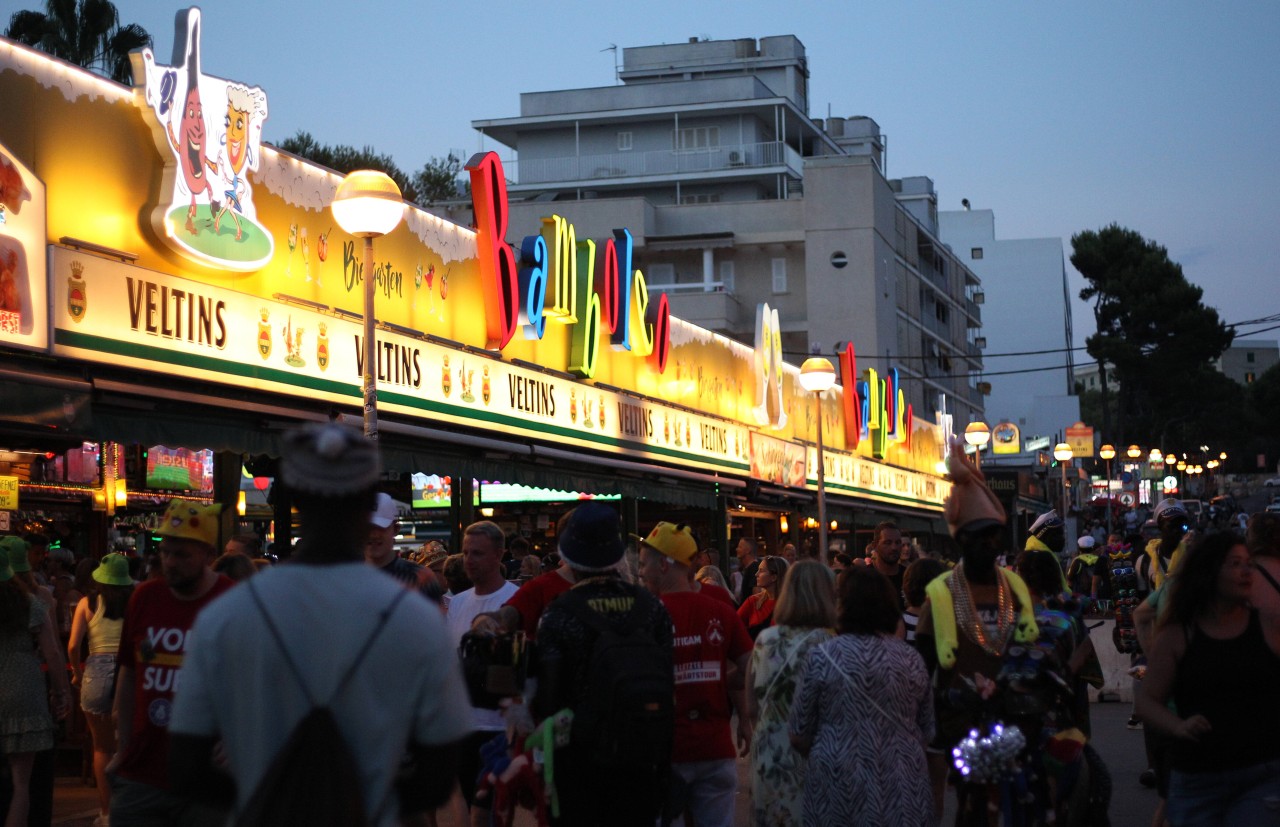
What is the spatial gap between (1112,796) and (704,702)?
197 inches

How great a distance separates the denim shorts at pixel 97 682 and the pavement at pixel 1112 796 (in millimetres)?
1739

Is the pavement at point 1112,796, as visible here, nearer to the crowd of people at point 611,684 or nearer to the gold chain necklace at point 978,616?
the crowd of people at point 611,684

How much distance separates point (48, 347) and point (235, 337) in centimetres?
221

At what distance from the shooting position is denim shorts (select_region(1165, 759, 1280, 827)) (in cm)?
579

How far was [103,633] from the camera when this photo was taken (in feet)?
31.5

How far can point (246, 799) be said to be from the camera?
11.2ft

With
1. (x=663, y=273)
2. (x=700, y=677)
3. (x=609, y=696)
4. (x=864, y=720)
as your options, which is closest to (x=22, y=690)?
(x=700, y=677)

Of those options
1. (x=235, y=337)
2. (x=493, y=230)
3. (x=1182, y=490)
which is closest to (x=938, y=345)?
(x=1182, y=490)

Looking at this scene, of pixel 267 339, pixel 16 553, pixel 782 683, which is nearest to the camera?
pixel 782 683

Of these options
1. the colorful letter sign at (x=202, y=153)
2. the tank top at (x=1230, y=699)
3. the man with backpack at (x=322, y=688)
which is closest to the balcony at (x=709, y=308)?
the colorful letter sign at (x=202, y=153)

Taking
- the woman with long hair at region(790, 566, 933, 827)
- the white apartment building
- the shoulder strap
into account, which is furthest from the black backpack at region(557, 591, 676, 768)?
the white apartment building

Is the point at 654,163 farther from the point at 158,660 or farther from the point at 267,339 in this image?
the point at 158,660

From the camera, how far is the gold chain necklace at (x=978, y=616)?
676 centimetres

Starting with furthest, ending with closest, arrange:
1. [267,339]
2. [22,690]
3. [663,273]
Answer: [663,273]
[267,339]
[22,690]
